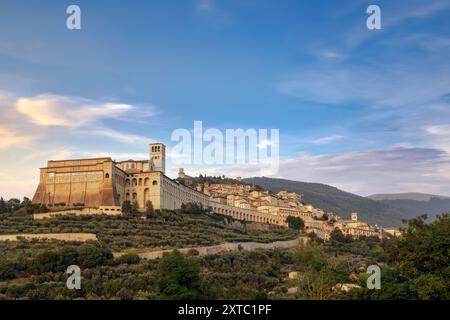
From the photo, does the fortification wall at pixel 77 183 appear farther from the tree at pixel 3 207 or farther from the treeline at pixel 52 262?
the treeline at pixel 52 262

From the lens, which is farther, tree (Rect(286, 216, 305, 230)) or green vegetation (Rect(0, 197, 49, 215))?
tree (Rect(286, 216, 305, 230))

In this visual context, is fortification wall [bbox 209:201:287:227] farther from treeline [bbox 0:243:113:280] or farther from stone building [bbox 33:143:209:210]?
treeline [bbox 0:243:113:280]

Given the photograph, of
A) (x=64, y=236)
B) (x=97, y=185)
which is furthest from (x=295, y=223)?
(x=64, y=236)

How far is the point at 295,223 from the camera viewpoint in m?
97.8

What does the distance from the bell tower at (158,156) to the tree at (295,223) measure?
79.5ft

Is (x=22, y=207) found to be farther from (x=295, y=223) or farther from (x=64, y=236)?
(x=295, y=223)

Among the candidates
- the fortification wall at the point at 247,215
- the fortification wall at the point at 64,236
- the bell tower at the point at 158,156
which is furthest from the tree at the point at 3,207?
the fortification wall at the point at 247,215

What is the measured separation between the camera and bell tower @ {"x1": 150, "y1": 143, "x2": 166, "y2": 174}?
8256 cm

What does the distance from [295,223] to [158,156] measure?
2577cm

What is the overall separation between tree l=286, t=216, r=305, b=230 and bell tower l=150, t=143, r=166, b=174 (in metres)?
24.2

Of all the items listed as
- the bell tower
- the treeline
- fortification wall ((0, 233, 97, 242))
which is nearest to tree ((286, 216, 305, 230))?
the bell tower

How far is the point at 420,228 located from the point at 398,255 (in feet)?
6.46

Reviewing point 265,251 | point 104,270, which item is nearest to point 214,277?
point 104,270
